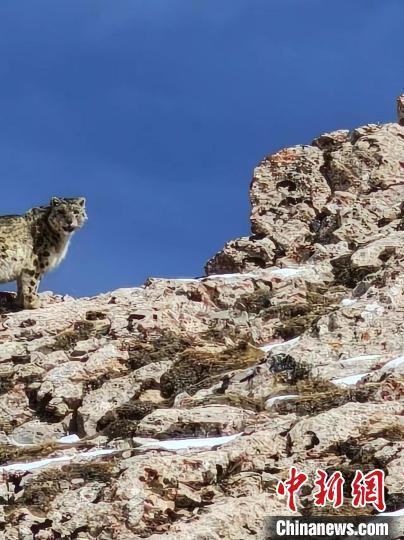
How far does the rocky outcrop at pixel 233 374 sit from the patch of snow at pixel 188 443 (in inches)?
1.9

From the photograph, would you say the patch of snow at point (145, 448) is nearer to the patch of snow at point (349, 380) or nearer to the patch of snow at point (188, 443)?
the patch of snow at point (188, 443)

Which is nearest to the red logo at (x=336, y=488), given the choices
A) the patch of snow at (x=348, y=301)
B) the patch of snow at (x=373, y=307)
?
the patch of snow at (x=373, y=307)

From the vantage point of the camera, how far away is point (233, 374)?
18.3 meters

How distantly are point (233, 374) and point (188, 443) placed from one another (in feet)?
8.37

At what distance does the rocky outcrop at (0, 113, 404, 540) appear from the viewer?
1471 cm

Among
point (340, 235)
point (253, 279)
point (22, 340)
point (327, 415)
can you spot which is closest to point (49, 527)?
point (327, 415)

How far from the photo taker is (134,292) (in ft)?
73.5

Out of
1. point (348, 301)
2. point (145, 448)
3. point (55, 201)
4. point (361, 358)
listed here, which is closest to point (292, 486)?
point (145, 448)

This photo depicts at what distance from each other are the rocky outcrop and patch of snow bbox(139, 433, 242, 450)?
0.05m

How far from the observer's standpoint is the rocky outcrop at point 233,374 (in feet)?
48.3

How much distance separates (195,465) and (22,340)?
6.90 metres

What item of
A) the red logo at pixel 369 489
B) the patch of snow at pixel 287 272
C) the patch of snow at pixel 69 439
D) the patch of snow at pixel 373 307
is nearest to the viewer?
the red logo at pixel 369 489

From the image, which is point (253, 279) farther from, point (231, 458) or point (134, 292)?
point (231, 458)

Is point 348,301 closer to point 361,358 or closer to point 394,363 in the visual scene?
point 361,358
